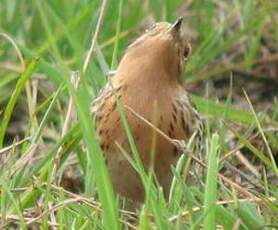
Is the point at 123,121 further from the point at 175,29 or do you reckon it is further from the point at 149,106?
the point at 175,29

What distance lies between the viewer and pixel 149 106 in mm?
3594

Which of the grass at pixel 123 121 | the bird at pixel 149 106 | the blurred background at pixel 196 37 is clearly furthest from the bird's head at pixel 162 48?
the blurred background at pixel 196 37

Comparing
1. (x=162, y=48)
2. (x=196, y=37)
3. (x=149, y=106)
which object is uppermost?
(x=162, y=48)

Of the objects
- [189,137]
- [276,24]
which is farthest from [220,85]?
[189,137]

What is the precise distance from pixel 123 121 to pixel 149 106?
444 mm

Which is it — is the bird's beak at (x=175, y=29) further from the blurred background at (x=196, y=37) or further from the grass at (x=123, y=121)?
the blurred background at (x=196, y=37)

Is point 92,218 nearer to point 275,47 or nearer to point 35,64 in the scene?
point 35,64

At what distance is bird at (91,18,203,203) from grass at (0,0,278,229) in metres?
0.08

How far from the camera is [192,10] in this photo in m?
6.03

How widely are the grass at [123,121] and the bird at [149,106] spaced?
3.2 inches

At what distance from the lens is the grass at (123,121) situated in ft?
10.4

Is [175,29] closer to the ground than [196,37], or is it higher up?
higher up

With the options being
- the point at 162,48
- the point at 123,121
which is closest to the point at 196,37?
the point at 162,48

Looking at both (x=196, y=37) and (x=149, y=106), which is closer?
(x=149, y=106)
